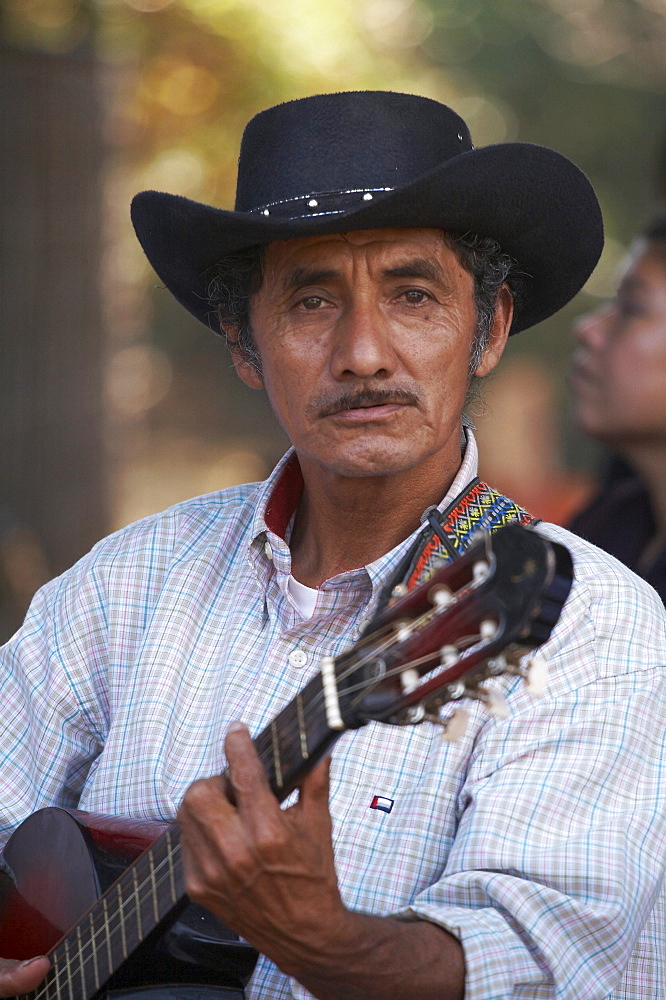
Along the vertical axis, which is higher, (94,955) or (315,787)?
(315,787)

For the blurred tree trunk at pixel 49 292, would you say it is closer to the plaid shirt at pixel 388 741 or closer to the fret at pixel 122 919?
the plaid shirt at pixel 388 741

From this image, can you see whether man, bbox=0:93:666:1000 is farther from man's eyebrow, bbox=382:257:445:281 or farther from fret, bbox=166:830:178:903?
fret, bbox=166:830:178:903

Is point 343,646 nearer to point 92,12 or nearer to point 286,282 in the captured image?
point 286,282

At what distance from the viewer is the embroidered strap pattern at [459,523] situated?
163 centimetres

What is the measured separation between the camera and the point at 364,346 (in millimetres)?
1995

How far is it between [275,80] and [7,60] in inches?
159

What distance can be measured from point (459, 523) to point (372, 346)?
35 cm

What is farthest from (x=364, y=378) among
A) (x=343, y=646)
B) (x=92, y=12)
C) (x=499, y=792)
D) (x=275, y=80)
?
(x=275, y=80)

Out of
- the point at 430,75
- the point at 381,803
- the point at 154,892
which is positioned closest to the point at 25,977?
the point at 154,892

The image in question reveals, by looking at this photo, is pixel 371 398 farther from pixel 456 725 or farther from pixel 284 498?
pixel 456 725

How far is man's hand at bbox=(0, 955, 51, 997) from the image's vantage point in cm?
191

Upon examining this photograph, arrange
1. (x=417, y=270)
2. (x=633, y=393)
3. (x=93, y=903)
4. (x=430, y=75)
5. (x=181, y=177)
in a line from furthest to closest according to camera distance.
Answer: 1. (x=430, y=75)
2. (x=181, y=177)
3. (x=633, y=393)
4. (x=417, y=270)
5. (x=93, y=903)

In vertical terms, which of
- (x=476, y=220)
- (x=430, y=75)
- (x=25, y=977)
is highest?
(x=430, y=75)

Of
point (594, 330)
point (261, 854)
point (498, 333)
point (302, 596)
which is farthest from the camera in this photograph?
point (594, 330)
